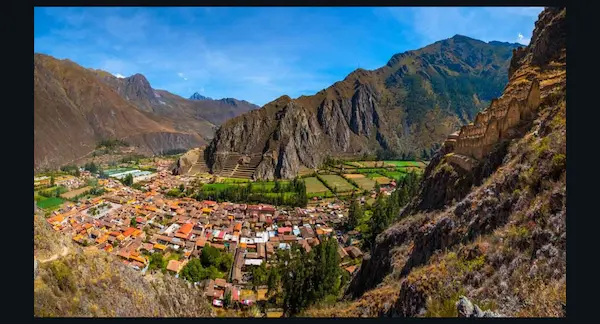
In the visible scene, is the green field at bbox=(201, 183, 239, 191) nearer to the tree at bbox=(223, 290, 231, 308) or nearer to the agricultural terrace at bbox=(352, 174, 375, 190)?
the agricultural terrace at bbox=(352, 174, 375, 190)

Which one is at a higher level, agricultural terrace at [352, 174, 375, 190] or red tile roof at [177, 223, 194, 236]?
agricultural terrace at [352, 174, 375, 190]

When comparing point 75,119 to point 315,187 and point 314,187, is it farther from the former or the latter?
point 315,187

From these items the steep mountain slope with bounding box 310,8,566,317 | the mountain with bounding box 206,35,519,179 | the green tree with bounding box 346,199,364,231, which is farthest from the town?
the mountain with bounding box 206,35,519,179

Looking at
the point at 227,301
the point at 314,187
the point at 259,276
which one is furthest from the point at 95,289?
the point at 314,187

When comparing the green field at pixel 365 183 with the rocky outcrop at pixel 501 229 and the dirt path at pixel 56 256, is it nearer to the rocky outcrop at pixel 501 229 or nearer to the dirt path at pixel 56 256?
the rocky outcrop at pixel 501 229

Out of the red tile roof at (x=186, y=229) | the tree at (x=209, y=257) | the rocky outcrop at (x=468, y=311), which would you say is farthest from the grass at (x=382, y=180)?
the rocky outcrop at (x=468, y=311)

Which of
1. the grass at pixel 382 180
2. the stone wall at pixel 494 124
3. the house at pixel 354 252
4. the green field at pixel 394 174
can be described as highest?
the stone wall at pixel 494 124
